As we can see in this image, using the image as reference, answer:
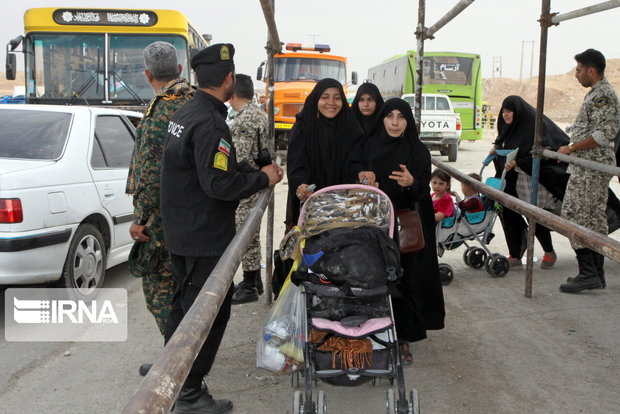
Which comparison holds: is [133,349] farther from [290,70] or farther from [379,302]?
[290,70]

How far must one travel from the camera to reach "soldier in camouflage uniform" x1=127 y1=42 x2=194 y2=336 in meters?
3.29

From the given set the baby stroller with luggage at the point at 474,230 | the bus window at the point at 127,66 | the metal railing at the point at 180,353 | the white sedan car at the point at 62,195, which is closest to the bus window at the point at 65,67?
the bus window at the point at 127,66

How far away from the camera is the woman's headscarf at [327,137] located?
12.6 feet

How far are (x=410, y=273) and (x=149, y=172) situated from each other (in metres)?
1.69

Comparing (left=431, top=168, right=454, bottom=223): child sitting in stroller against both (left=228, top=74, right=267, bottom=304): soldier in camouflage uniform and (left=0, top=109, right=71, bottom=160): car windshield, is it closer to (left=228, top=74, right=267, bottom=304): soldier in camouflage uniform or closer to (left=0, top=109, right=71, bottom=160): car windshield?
(left=228, top=74, right=267, bottom=304): soldier in camouflage uniform

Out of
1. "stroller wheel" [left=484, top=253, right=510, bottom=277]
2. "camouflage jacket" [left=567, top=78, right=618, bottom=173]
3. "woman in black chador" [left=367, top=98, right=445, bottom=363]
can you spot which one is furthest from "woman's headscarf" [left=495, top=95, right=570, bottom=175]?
"woman in black chador" [left=367, top=98, right=445, bottom=363]

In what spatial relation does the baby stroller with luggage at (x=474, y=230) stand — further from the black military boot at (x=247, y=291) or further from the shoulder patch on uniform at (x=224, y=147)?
the shoulder patch on uniform at (x=224, y=147)

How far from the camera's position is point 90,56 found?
926 centimetres

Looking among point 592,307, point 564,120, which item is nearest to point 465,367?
point 592,307

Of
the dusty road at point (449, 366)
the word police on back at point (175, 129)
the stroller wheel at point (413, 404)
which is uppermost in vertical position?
the word police on back at point (175, 129)

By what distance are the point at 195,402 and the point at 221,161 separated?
122 cm

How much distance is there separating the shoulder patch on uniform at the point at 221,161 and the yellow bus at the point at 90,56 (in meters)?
7.03

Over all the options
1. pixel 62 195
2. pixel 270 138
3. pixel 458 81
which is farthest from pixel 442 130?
pixel 62 195

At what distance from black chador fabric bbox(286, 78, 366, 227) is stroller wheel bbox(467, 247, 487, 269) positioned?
2.58 m
